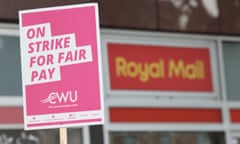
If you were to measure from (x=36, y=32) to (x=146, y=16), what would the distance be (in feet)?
10.0

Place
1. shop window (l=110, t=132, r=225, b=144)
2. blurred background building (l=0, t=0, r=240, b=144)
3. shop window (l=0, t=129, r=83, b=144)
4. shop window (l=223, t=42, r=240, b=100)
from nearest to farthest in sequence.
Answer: shop window (l=0, t=129, r=83, b=144), blurred background building (l=0, t=0, r=240, b=144), shop window (l=110, t=132, r=225, b=144), shop window (l=223, t=42, r=240, b=100)

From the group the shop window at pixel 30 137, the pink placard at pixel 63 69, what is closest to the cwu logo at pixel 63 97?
the pink placard at pixel 63 69

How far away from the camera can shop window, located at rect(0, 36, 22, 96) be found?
7234 mm

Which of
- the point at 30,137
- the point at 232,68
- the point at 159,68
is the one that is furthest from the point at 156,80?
the point at 30,137

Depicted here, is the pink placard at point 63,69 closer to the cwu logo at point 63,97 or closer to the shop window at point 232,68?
the cwu logo at point 63,97

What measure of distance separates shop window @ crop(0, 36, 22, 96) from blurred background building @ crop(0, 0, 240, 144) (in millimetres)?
11

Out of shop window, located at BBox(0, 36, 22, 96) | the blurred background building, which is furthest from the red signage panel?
shop window, located at BBox(0, 36, 22, 96)

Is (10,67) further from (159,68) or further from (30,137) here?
(159,68)

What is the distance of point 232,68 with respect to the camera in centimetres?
879

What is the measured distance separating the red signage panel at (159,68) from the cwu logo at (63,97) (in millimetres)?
2809

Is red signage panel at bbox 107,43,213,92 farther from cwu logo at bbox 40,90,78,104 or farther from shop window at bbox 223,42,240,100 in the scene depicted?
cwu logo at bbox 40,90,78,104

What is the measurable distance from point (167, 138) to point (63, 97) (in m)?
3.38

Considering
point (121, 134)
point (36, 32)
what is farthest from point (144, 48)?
point (36, 32)

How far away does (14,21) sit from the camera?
7.27 metres
